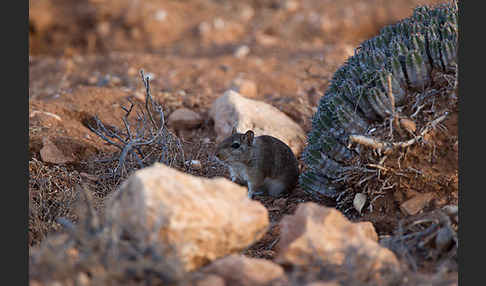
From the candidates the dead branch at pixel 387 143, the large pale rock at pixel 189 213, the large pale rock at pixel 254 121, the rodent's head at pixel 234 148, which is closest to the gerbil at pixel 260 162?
the rodent's head at pixel 234 148

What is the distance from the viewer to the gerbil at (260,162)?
671cm

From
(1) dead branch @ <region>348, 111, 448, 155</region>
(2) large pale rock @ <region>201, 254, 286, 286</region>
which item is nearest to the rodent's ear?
(1) dead branch @ <region>348, 111, 448, 155</region>

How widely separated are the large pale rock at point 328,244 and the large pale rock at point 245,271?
0.23 meters

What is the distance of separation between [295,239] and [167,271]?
41.4 inches

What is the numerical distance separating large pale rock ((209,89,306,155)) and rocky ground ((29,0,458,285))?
8 cm

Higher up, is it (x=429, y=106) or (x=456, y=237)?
(x=429, y=106)

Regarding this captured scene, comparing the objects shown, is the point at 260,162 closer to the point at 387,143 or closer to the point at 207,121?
the point at 207,121

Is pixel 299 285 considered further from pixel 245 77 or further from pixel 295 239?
pixel 245 77

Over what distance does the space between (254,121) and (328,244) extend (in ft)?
12.4

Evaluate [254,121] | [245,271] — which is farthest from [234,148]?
[245,271]

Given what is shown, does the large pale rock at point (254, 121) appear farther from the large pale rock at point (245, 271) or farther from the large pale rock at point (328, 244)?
the large pale rock at point (245, 271)

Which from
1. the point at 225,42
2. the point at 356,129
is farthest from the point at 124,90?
the point at 356,129

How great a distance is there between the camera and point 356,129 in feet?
17.8

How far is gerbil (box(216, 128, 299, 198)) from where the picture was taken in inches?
264
